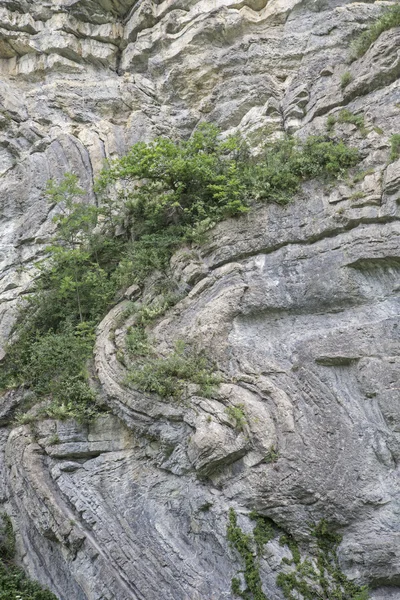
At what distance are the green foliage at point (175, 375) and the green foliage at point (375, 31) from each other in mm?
8326

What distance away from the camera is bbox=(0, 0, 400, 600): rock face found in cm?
706

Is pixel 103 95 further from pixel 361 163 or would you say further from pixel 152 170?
pixel 361 163

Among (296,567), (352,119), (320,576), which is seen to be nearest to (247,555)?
(296,567)

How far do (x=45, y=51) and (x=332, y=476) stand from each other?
15.0 metres

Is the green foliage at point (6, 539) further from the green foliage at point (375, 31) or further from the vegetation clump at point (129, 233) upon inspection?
the green foliage at point (375, 31)

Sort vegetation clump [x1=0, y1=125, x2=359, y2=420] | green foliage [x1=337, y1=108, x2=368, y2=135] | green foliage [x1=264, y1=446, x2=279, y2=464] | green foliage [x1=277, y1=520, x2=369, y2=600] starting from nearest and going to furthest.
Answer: green foliage [x1=277, y1=520, x2=369, y2=600] → green foliage [x1=264, y1=446, x2=279, y2=464] → vegetation clump [x1=0, y1=125, x2=359, y2=420] → green foliage [x1=337, y1=108, x2=368, y2=135]

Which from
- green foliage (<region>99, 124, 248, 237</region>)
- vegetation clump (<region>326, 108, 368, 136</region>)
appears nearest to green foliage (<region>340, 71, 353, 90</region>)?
vegetation clump (<region>326, 108, 368, 136</region>)

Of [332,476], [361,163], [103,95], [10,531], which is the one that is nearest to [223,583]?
[332,476]

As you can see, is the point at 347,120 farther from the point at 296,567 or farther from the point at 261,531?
the point at 296,567

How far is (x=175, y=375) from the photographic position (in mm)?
8422

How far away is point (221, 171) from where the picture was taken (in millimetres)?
10789

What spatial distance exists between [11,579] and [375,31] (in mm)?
13111

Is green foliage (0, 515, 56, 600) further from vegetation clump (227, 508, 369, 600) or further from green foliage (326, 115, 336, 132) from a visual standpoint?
green foliage (326, 115, 336, 132)

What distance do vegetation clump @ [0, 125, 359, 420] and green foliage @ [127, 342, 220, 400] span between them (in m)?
0.14
